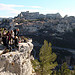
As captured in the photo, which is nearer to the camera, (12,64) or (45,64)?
(12,64)

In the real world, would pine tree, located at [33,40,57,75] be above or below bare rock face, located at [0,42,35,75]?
below

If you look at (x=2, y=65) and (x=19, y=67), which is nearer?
(x=2, y=65)

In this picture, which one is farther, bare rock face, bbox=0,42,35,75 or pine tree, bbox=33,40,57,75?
pine tree, bbox=33,40,57,75

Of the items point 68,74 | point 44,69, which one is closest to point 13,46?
point 44,69

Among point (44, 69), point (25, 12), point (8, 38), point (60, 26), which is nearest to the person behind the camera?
point (8, 38)

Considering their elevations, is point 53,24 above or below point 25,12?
below

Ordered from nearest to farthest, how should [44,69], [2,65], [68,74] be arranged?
[2,65], [44,69], [68,74]

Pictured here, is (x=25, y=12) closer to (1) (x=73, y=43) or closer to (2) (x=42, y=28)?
(2) (x=42, y=28)

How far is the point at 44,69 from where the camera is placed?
37.9 ft

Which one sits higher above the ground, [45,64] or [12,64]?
[12,64]

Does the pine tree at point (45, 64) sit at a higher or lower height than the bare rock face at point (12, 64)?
lower

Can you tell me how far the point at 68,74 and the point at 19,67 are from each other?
14845mm

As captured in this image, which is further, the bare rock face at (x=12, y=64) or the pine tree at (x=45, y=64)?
the pine tree at (x=45, y=64)

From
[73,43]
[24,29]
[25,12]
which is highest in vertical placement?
[25,12]
